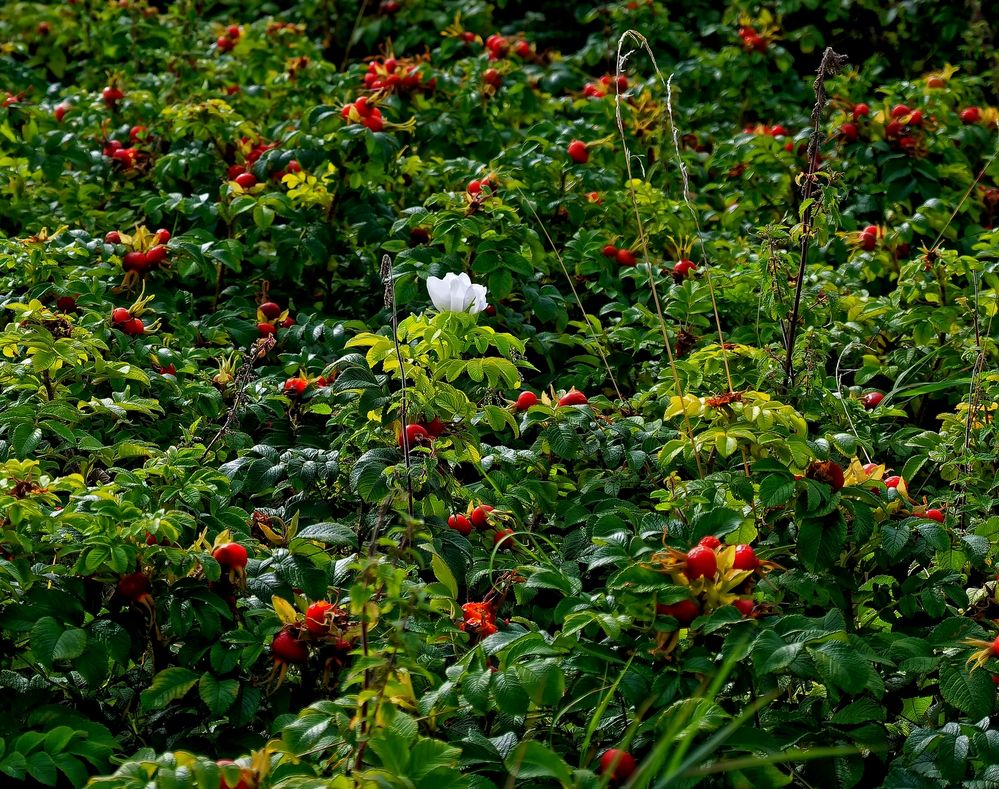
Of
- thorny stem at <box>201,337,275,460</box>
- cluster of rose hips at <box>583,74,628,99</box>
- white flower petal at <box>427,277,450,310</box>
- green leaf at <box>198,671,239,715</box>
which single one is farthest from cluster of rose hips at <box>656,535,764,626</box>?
cluster of rose hips at <box>583,74,628,99</box>

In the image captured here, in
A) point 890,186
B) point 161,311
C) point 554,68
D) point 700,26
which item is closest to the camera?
point 161,311

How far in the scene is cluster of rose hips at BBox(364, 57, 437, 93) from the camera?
3223mm

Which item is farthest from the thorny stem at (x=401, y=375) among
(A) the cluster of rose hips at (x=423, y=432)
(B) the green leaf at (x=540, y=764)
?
(B) the green leaf at (x=540, y=764)

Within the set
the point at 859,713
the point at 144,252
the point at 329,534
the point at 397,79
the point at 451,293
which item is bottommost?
the point at 859,713

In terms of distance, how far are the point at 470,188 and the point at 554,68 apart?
179cm

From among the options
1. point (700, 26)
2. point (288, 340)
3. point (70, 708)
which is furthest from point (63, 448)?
point (700, 26)

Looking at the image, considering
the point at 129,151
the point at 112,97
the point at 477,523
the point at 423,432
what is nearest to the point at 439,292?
the point at 423,432

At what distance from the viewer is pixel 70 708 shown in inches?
60.2

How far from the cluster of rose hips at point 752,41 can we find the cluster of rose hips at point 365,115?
1976 millimetres

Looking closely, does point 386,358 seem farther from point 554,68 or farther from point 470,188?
point 554,68

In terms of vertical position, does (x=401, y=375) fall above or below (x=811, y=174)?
below

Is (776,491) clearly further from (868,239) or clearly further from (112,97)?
(112,97)

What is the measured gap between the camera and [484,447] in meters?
1.95

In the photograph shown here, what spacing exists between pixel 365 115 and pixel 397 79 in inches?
16.2
